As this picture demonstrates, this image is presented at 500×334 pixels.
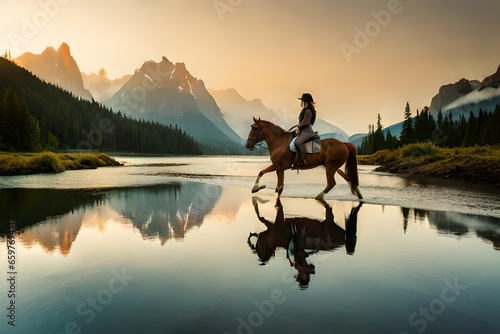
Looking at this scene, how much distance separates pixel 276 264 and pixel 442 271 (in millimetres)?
2623

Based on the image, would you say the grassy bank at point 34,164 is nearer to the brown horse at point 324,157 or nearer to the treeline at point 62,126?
the brown horse at point 324,157

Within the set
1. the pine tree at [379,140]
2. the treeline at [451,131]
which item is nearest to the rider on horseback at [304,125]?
the treeline at [451,131]

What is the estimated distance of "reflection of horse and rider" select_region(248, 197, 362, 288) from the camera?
577 cm

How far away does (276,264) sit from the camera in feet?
18.3

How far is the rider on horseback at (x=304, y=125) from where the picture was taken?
13.7 meters

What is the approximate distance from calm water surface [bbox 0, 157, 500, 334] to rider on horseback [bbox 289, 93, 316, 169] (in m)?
4.04

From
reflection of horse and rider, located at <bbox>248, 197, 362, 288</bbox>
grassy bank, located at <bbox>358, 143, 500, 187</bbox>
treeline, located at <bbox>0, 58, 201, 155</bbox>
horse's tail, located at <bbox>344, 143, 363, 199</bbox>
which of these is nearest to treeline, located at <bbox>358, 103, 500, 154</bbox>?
grassy bank, located at <bbox>358, 143, 500, 187</bbox>

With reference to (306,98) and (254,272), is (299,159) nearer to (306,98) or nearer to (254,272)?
(306,98)

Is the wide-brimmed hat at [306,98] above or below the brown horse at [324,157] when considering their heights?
above

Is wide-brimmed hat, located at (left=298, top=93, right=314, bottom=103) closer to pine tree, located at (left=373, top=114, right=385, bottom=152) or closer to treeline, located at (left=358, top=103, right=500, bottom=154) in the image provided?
treeline, located at (left=358, top=103, right=500, bottom=154)

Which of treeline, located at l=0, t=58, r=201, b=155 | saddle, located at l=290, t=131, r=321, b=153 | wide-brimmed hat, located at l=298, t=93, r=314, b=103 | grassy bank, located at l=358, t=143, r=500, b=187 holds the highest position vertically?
treeline, located at l=0, t=58, r=201, b=155

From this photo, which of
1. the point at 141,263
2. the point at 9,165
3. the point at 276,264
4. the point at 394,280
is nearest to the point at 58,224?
the point at 141,263

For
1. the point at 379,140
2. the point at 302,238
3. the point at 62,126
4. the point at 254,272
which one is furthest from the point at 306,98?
the point at 62,126

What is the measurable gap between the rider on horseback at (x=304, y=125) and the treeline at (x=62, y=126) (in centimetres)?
7645
